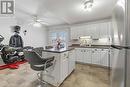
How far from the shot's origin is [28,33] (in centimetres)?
562

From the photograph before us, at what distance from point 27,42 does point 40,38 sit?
1.11m

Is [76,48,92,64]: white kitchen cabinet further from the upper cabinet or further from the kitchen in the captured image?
the upper cabinet

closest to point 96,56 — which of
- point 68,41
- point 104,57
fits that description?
A: point 104,57

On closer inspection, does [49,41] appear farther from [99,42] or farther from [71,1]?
[71,1]

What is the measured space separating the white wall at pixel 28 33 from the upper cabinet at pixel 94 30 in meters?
2.53

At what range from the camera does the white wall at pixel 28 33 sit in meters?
4.47

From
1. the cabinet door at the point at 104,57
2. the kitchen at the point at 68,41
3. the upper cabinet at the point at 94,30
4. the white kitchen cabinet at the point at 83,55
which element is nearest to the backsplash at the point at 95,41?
the kitchen at the point at 68,41

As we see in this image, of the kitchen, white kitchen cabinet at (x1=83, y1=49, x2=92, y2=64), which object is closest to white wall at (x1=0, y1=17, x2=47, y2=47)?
the kitchen

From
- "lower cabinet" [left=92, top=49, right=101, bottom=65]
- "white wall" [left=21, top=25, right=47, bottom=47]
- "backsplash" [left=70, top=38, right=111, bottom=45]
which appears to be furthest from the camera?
"white wall" [left=21, top=25, right=47, bottom=47]

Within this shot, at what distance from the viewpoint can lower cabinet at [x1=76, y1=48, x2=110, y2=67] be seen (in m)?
3.86

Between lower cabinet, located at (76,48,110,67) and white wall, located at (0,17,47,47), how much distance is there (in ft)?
10.2

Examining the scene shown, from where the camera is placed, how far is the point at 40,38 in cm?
650

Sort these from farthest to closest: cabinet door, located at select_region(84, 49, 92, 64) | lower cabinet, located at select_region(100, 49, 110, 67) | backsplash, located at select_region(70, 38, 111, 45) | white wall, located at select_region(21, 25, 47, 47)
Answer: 1. white wall, located at select_region(21, 25, 47, 47)
2. backsplash, located at select_region(70, 38, 111, 45)
3. cabinet door, located at select_region(84, 49, 92, 64)
4. lower cabinet, located at select_region(100, 49, 110, 67)

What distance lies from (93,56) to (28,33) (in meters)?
4.08
